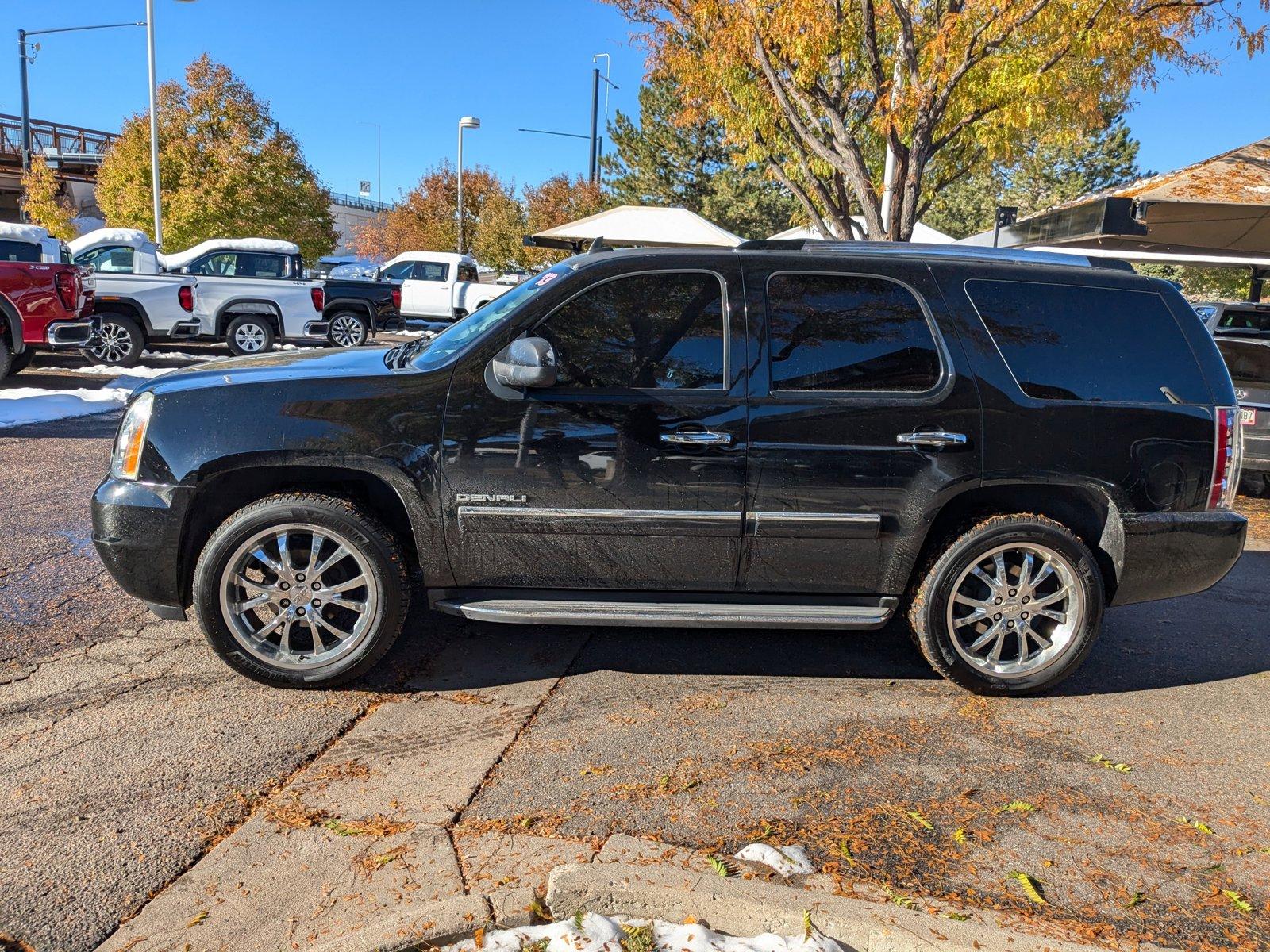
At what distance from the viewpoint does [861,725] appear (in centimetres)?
401

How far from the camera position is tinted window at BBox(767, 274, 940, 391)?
4160 mm

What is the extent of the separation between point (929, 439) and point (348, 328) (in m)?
17.5

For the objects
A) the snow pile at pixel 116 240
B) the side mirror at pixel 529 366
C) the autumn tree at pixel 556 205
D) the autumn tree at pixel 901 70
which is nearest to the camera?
→ the side mirror at pixel 529 366

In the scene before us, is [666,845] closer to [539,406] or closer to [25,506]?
[539,406]

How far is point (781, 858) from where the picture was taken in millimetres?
2934

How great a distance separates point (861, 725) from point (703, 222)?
13982 mm

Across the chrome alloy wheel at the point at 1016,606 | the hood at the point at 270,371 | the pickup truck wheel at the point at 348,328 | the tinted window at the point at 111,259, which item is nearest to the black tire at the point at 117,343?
the tinted window at the point at 111,259

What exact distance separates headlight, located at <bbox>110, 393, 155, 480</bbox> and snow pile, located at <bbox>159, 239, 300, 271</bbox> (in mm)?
13598

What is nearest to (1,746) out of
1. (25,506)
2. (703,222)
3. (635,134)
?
(25,506)

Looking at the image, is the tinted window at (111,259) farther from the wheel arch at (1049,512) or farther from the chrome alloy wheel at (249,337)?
the wheel arch at (1049,512)

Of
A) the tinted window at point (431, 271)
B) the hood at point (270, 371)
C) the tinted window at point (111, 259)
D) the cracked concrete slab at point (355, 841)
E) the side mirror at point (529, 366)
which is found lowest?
the cracked concrete slab at point (355, 841)

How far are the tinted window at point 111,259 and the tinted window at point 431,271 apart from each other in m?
10.7

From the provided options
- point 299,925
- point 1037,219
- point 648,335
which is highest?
point 1037,219

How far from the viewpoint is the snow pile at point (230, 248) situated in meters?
16.6
